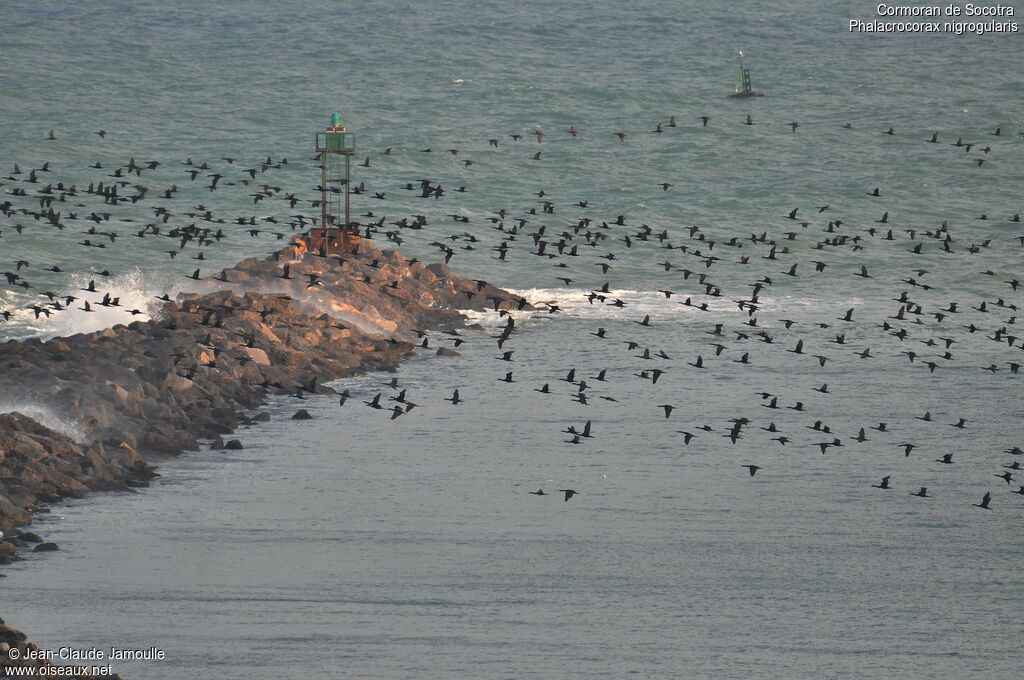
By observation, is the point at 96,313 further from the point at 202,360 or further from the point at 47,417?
the point at 47,417

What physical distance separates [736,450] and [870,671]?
58.3 feet

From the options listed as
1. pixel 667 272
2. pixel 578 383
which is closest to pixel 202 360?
pixel 578 383

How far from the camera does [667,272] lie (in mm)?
88125

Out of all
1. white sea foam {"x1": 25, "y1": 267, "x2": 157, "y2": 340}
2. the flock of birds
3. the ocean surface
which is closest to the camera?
the ocean surface

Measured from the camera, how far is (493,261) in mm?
88312

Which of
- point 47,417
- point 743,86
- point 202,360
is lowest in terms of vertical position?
point 47,417

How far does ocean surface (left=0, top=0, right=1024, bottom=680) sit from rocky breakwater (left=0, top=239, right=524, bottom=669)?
1233 mm

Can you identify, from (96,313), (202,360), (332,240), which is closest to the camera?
(202,360)

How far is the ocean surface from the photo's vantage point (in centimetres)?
3622

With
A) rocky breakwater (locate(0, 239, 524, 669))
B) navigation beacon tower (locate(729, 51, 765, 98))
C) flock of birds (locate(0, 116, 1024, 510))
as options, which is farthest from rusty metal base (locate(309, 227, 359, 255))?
navigation beacon tower (locate(729, 51, 765, 98))

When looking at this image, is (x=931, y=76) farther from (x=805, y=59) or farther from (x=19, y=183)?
(x=19, y=183)

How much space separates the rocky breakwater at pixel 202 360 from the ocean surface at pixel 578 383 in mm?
1233

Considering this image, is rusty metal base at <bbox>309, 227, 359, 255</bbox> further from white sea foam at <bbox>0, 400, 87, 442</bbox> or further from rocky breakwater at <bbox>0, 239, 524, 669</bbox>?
white sea foam at <bbox>0, 400, 87, 442</bbox>

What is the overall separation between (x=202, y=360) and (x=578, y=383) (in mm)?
13815
